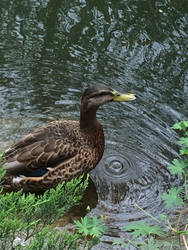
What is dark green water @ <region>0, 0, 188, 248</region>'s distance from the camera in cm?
592

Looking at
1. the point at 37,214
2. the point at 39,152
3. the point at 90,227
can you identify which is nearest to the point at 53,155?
the point at 39,152

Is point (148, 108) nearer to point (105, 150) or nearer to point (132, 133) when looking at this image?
point (132, 133)

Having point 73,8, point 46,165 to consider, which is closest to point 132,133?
point 46,165

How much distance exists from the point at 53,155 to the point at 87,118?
25.4 inches

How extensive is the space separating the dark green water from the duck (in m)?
0.46

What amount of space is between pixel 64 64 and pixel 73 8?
5.62ft

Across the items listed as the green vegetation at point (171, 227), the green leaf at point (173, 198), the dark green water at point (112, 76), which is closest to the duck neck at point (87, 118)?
the dark green water at point (112, 76)

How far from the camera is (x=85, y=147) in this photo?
5664 mm

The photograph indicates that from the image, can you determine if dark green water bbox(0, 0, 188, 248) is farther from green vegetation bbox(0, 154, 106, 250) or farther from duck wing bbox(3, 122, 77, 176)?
green vegetation bbox(0, 154, 106, 250)

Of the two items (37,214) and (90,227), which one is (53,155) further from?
(37,214)

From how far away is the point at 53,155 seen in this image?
5426 mm

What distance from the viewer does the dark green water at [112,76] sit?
592cm

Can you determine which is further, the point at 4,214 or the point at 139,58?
the point at 139,58

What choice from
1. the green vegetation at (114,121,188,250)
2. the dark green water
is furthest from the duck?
the green vegetation at (114,121,188,250)
